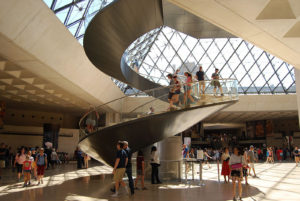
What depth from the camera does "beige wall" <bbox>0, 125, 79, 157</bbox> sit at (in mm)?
24422

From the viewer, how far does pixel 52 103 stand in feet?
77.6

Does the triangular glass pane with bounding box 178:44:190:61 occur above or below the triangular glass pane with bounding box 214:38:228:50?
below

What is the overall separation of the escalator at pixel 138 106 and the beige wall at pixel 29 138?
15.5 m

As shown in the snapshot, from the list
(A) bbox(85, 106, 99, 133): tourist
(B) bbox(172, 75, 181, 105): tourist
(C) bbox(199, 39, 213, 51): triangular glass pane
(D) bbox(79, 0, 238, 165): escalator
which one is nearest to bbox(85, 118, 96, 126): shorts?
(A) bbox(85, 106, 99, 133): tourist

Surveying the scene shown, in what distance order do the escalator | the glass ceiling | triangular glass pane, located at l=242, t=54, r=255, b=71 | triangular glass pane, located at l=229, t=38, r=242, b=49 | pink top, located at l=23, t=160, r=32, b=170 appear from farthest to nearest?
triangular glass pane, located at l=242, t=54, r=255, b=71, triangular glass pane, located at l=229, t=38, r=242, b=49, the glass ceiling, pink top, located at l=23, t=160, r=32, b=170, the escalator

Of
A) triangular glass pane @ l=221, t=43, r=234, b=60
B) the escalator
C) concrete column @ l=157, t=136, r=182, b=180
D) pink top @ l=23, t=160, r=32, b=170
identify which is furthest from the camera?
triangular glass pane @ l=221, t=43, r=234, b=60

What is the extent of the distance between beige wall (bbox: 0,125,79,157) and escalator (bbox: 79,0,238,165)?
15469mm

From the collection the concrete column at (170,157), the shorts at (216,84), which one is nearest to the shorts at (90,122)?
the concrete column at (170,157)

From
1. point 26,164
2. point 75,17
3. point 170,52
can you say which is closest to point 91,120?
point 26,164

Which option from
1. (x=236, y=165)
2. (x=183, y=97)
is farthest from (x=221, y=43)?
(x=236, y=165)

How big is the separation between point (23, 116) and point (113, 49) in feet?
64.8

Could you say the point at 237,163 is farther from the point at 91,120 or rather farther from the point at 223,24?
the point at 91,120

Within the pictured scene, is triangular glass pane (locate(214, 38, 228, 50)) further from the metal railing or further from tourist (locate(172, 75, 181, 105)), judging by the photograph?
tourist (locate(172, 75, 181, 105))

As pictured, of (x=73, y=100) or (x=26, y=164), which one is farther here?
(x=73, y=100)
